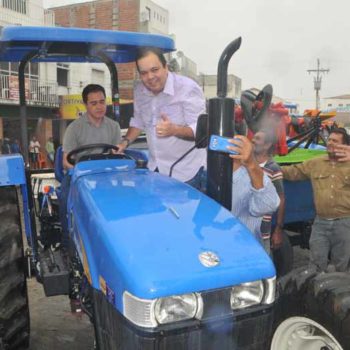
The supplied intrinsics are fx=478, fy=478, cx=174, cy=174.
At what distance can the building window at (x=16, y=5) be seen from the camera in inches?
843

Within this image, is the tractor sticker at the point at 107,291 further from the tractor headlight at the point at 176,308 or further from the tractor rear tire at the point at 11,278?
the tractor rear tire at the point at 11,278

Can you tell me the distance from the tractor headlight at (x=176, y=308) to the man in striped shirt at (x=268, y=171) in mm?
1415

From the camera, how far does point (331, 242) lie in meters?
4.00

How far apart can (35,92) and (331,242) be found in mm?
20949

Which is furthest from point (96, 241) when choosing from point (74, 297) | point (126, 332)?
point (74, 297)

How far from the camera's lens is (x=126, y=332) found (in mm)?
1826

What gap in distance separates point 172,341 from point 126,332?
18 cm

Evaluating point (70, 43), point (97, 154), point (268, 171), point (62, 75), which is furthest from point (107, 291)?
point (62, 75)

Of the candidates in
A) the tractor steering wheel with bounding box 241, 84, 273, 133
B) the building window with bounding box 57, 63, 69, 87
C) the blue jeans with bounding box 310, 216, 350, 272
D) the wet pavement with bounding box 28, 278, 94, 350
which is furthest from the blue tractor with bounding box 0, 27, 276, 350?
the building window with bounding box 57, 63, 69, 87

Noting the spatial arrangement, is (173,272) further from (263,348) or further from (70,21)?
(70,21)

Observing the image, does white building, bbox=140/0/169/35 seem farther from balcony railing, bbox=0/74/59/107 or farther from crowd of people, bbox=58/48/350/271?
Answer: crowd of people, bbox=58/48/350/271

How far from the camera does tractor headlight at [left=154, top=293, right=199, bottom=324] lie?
1.77 meters

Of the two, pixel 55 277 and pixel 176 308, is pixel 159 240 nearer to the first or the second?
pixel 176 308

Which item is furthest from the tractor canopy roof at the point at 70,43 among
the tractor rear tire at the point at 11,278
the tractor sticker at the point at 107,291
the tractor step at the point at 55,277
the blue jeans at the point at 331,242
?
the blue jeans at the point at 331,242
